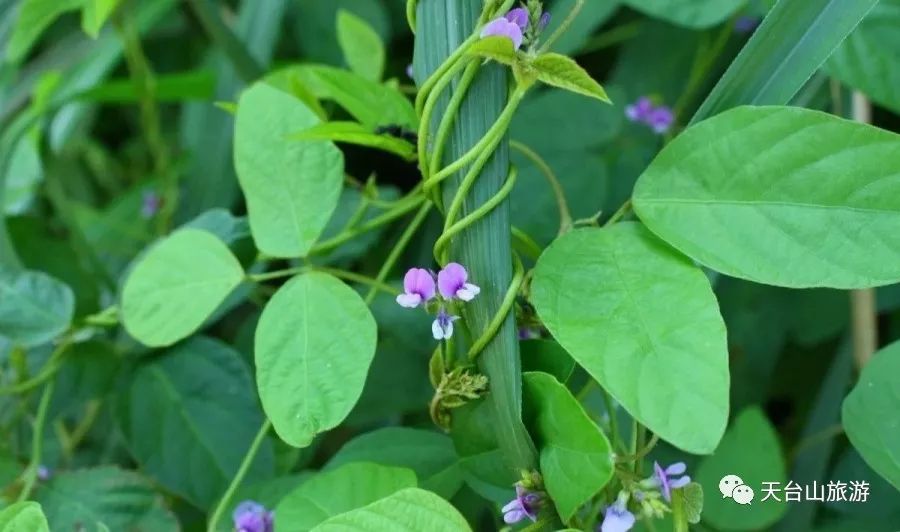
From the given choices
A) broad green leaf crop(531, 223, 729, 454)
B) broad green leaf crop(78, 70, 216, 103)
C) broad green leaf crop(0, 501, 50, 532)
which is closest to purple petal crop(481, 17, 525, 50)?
broad green leaf crop(531, 223, 729, 454)

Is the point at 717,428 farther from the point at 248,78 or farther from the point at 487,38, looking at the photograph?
the point at 248,78

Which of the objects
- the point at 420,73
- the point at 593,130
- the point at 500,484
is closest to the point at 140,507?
the point at 500,484

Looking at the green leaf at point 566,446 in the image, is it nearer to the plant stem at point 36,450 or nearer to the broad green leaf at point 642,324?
the broad green leaf at point 642,324

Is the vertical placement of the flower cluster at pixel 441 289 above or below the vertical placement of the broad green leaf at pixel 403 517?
above

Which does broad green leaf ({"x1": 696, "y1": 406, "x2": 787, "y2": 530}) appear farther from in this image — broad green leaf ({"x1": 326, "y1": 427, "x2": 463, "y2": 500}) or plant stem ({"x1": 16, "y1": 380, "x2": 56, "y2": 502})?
plant stem ({"x1": 16, "y1": 380, "x2": 56, "y2": 502})

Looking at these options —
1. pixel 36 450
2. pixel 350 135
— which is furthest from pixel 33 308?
pixel 350 135

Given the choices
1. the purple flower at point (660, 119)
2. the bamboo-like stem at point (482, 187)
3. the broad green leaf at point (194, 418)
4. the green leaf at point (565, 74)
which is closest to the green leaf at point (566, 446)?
the bamboo-like stem at point (482, 187)
